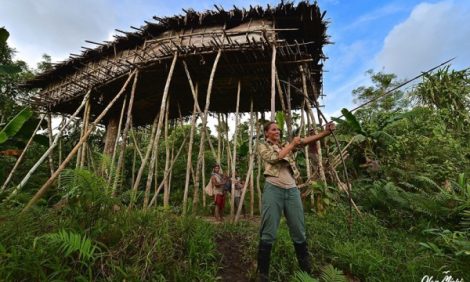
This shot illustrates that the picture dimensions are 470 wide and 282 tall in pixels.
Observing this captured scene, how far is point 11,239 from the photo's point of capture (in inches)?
117

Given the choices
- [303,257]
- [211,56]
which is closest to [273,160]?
[303,257]

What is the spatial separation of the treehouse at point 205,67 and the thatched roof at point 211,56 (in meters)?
0.02

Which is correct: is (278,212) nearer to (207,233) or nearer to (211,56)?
(207,233)

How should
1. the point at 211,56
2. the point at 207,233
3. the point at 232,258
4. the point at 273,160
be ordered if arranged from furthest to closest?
the point at 211,56 → the point at 207,233 → the point at 232,258 → the point at 273,160

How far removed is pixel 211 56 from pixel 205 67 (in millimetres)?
618

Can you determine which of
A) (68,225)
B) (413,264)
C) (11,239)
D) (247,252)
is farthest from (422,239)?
(11,239)

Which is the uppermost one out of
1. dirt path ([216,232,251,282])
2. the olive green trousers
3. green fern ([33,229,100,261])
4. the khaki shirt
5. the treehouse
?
the treehouse

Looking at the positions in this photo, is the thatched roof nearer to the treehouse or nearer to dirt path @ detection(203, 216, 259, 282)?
the treehouse

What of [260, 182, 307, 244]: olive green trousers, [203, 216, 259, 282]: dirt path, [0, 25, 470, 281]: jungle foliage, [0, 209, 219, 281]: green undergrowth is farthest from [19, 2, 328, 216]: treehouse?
[0, 209, 219, 281]: green undergrowth

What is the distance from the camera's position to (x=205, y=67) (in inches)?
332

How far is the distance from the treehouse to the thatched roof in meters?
0.02

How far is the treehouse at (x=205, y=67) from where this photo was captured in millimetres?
7418

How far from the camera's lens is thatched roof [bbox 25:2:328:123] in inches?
298

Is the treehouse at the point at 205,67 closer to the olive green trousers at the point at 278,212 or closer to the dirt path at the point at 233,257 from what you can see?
the dirt path at the point at 233,257
